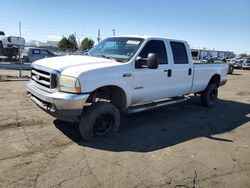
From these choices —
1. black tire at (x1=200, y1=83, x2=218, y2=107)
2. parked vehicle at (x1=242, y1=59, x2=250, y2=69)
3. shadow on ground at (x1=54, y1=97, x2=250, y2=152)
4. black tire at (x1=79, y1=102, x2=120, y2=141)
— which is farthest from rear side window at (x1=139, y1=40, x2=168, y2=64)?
parked vehicle at (x1=242, y1=59, x2=250, y2=69)

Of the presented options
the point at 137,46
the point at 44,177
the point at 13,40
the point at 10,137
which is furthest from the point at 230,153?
the point at 13,40

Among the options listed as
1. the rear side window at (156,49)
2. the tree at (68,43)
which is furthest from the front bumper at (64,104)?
the tree at (68,43)

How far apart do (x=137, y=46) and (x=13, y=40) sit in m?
26.8

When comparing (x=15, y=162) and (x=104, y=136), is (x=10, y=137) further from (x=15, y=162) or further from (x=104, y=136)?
(x=104, y=136)

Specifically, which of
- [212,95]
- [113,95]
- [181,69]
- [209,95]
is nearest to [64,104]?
[113,95]

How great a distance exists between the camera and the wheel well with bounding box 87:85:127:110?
5.44 m

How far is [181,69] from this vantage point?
6.94 meters

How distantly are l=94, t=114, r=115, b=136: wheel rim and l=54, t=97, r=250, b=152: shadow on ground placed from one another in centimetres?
18

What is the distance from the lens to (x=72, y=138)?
514cm

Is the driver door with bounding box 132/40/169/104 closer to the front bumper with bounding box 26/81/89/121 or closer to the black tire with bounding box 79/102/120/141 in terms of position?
the black tire with bounding box 79/102/120/141

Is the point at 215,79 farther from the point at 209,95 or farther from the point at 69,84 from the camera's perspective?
the point at 69,84

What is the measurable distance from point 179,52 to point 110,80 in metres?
2.76

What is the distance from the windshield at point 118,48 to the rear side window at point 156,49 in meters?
0.17

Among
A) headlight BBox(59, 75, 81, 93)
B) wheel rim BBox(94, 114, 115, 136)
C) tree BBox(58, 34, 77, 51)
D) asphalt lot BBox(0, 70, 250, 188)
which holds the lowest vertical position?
asphalt lot BBox(0, 70, 250, 188)
